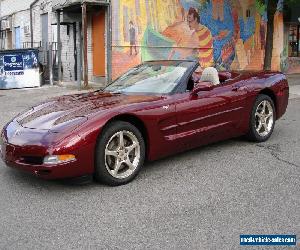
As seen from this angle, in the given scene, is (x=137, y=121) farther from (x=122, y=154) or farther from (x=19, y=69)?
(x=19, y=69)

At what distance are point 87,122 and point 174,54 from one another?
12.8m

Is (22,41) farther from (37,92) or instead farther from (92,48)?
(37,92)

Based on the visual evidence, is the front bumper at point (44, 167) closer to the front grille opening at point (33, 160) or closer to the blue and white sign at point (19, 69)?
the front grille opening at point (33, 160)

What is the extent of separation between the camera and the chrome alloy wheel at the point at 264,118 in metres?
6.73

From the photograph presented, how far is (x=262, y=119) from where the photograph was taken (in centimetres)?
679

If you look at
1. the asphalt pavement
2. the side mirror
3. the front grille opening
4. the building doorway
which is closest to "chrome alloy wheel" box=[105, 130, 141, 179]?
the asphalt pavement

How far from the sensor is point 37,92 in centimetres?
1517

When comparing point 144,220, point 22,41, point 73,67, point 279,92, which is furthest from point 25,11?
point 144,220

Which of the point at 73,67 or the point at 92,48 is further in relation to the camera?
the point at 73,67

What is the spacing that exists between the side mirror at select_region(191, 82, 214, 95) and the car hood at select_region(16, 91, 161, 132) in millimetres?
579

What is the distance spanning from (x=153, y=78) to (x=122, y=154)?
1502 millimetres

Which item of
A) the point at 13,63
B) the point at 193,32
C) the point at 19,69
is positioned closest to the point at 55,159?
the point at 13,63

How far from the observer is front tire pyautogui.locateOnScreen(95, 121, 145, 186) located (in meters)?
4.73

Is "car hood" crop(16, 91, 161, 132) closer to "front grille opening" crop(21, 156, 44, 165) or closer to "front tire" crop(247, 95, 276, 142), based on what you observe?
"front grille opening" crop(21, 156, 44, 165)
